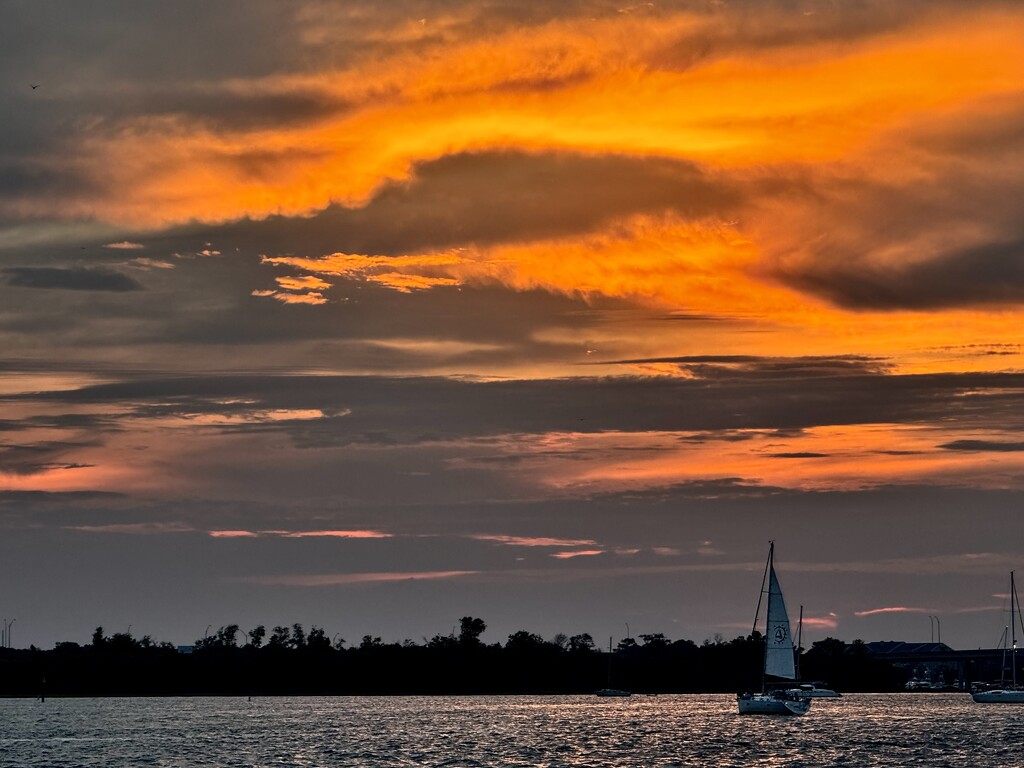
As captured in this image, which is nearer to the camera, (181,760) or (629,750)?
(181,760)

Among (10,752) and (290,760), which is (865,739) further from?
(10,752)

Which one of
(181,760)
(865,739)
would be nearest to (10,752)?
(181,760)

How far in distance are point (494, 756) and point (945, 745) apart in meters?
59.0

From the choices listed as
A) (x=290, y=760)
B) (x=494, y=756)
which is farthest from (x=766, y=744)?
(x=290, y=760)

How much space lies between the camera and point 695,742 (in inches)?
7416

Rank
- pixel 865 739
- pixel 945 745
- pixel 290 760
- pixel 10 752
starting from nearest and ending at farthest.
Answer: pixel 290 760, pixel 10 752, pixel 945 745, pixel 865 739

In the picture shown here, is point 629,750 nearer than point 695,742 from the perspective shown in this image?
Yes

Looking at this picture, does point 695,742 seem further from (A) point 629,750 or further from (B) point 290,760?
(B) point 290,760

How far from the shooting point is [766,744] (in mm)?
184250

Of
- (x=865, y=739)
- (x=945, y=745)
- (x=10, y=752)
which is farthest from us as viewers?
(x=865, y=739)

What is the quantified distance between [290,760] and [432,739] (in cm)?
4165

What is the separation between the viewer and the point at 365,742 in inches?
7451

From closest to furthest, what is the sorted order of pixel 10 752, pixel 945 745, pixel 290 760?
1. pixel 290 760
2. pixel 10 752
3. pixel 945 745

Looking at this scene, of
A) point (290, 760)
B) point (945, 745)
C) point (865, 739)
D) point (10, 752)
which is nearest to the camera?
point (290, 760)
